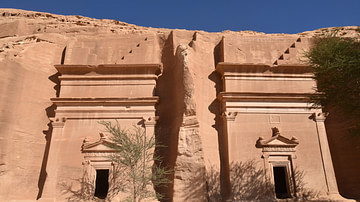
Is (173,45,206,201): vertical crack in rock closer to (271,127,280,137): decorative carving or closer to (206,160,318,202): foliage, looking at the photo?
(206,160,318,202): foliage

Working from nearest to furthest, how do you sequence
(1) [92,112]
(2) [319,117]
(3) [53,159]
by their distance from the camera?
(3) [53,159], (2) [319,117], (1) [92,112]

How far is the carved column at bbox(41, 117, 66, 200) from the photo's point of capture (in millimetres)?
10562

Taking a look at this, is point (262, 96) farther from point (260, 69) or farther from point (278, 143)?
point (278, 143)

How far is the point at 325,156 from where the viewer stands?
11.2m

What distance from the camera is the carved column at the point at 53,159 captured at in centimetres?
1056

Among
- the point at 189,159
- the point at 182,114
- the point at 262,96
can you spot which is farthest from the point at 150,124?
the point at 262,96

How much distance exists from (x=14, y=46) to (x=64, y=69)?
8.17 feet

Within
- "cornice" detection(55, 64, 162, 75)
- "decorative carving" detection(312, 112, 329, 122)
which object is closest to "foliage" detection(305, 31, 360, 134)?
"decorative carving" detection(312, 112, 329, 122)

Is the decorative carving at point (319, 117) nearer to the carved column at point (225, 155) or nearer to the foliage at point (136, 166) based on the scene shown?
the carved column at point (225, 155)

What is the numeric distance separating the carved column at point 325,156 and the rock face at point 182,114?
4cm

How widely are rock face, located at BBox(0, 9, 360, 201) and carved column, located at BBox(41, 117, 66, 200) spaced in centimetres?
3

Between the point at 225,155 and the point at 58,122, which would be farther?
the point at 58,122

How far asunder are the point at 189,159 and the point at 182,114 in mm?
1604

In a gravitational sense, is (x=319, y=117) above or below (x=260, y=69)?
below
